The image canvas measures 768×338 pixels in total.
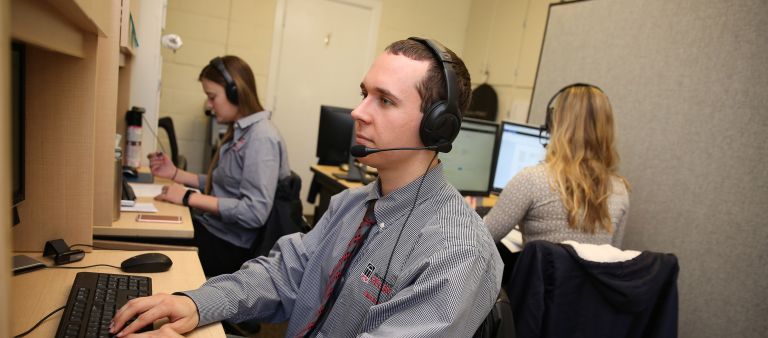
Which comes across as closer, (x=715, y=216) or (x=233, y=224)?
(x=715, y=216)

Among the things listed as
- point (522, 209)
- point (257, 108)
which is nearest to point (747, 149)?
point (522, 209)

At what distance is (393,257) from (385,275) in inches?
1.3

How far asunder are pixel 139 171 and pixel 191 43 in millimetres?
1811

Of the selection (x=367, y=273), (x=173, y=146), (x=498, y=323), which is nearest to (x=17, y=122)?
(x=367, y=273)

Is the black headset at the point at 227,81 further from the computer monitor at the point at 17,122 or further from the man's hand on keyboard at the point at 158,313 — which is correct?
the man's hand on keyboard at the point at 158,313

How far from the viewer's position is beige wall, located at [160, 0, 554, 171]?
3801 millimetres

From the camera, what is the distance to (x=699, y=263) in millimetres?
1889

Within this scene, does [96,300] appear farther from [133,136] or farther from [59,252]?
[133,136]

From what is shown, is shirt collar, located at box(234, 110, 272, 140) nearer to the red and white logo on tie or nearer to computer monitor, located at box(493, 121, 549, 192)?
computer monitor, located at box(493, 121, 549, 192)

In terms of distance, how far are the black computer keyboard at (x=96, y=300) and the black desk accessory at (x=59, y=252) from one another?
155 mm

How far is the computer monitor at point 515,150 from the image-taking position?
2364mm

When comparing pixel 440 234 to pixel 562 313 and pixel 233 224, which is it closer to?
pixel 562 313

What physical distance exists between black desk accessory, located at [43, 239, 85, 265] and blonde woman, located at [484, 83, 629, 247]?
49.0 inches

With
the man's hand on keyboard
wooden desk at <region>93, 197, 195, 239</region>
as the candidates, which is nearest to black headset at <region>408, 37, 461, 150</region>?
the man's hand on keyboard
